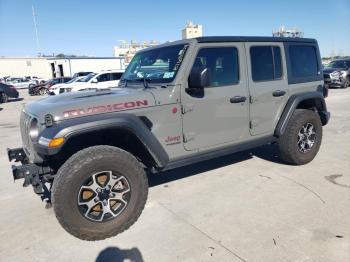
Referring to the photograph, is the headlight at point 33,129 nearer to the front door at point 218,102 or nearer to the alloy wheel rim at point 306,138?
the front door at point 218,102

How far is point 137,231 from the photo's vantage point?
130 inches

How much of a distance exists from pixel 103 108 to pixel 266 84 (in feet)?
7.80

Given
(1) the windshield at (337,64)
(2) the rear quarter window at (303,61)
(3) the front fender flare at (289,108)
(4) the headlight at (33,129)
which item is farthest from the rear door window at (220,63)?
(1) the windshield at (337,64)

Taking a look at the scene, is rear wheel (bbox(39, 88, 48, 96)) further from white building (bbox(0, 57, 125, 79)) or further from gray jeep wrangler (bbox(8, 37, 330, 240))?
gray jeep wrangler (bbox(8, 37, 330, 240))

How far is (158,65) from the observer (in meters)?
4.08

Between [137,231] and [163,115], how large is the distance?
49.9 inches

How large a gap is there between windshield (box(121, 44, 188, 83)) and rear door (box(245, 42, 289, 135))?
104 cm

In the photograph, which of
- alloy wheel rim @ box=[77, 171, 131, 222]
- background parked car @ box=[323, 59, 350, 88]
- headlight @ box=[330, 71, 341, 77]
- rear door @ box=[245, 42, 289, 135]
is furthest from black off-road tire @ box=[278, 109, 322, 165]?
headlight @ box=[330, 71, 341, 77]

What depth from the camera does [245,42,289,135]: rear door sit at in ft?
14.2

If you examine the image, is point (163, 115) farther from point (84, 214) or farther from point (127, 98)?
point (84, 214)

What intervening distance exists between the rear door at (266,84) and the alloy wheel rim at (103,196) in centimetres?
202

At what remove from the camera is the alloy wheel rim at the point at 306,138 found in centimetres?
500

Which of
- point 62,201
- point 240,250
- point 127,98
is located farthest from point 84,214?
point 240,250

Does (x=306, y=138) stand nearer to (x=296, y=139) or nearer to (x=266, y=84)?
(x=296, y=139)
